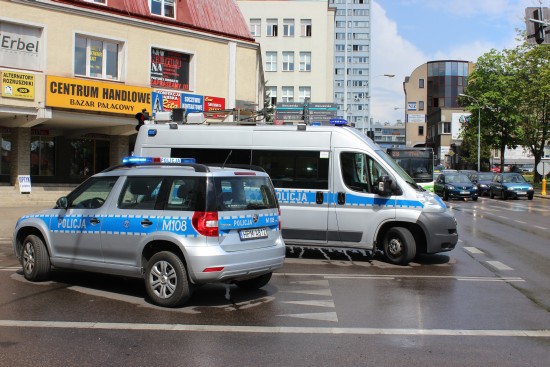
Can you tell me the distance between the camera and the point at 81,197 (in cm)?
788


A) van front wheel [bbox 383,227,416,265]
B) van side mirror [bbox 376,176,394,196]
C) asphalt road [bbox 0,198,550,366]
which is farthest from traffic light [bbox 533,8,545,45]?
van front wheel [bbox 383,227,416,265]

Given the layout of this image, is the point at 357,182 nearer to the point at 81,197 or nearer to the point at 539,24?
the point at 81,197

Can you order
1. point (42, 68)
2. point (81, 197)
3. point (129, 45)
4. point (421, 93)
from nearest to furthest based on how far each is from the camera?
point (81, 197) → point (42, 68) → point (129, 45) → point (421, 93)

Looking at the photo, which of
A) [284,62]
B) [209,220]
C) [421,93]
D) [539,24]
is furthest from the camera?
[421,93]

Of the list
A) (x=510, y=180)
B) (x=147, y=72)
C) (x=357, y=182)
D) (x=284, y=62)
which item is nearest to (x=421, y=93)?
(x=284, y=62)

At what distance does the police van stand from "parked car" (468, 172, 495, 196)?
30296 millimetres

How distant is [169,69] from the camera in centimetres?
2498

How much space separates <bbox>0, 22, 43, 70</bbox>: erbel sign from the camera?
2052 cm

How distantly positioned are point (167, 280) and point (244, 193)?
143 centimetres

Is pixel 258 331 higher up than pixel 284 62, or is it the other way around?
pixel 284 62

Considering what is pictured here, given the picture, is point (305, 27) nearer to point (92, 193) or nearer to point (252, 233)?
point (92, 193)

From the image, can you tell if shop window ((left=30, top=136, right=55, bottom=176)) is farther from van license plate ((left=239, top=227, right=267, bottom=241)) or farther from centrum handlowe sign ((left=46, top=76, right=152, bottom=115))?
van license plate ((left=239, top=227, right=267, bottom=241))

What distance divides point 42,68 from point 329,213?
15.3 metres

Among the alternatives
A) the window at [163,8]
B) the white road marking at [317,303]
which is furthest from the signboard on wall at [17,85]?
the white road marking at [317,303]
